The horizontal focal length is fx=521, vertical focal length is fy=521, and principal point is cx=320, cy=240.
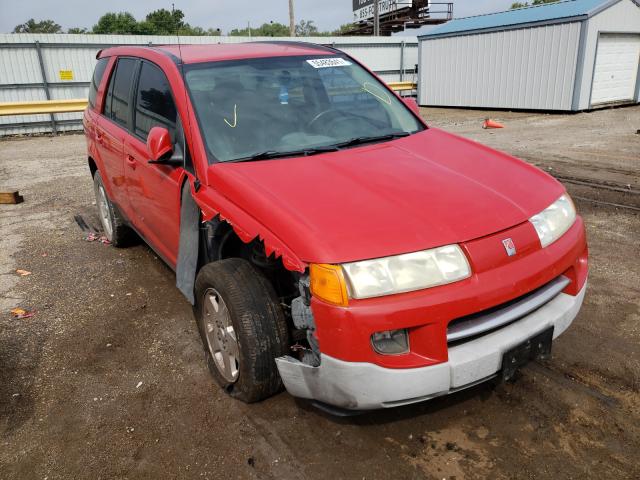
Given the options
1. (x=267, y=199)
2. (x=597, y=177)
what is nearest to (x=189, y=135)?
(x=267, y=199)

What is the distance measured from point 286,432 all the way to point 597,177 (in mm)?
6751

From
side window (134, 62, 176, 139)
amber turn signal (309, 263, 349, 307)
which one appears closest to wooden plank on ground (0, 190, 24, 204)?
side window (134, 62, 176, 139)

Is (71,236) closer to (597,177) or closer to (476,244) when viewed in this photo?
(476,244)

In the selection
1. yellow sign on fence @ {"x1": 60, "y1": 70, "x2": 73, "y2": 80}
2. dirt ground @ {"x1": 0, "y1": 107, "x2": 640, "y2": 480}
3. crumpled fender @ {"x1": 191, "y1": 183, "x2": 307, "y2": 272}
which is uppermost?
yellow sign on fence @ {"x1": 60, "y1": 70, "x2": 73, "y2": 80}

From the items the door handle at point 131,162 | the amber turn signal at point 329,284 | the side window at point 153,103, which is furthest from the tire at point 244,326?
the door handle at point 131,162

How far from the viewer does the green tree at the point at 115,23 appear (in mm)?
61588

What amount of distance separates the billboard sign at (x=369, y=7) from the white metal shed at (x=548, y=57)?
14.4 metres

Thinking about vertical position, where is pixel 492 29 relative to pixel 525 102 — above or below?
above

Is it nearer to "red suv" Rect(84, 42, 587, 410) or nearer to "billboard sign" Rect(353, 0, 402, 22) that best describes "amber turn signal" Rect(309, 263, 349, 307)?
"red suv" Rect(84, 42, 587, 410)

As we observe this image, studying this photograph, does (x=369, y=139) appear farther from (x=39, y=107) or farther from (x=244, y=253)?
(x=39, y=107)

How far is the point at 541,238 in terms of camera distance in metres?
2.43

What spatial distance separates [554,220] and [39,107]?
16.1 m

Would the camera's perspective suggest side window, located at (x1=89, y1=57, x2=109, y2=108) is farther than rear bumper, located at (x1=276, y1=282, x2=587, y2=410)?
Yes

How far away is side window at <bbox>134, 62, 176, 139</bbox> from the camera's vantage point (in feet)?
10.9
